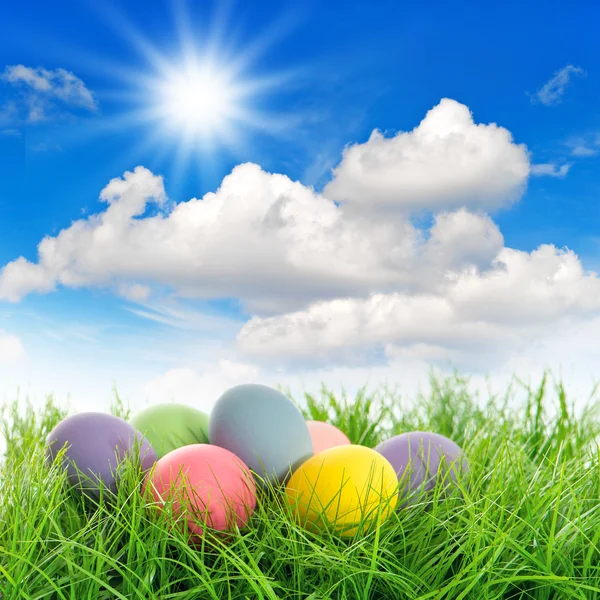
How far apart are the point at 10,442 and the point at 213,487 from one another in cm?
159

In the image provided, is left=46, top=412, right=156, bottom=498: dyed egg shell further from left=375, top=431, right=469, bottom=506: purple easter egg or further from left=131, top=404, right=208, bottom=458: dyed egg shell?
left=375, top=431, right=469, bottom=506: purple easter egg

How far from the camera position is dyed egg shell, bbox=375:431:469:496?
2586mm

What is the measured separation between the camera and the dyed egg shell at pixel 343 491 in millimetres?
2252

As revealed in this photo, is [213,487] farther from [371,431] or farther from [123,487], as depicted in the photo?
[371,431]

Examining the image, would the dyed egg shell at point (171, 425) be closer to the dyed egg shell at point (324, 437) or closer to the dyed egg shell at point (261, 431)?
the dyed egg shell at point (261, 431)

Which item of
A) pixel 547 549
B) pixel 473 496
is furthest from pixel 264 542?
pixel 547 549

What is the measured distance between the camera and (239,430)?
268cm

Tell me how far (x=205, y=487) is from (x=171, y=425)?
79cm

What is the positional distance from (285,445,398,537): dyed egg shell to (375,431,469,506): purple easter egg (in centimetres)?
19

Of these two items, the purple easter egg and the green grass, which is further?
the purple easter egg

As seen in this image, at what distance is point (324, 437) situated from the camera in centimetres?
319

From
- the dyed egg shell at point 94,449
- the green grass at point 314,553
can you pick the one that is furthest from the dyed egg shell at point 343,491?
the dyed egg shell at point 94,449

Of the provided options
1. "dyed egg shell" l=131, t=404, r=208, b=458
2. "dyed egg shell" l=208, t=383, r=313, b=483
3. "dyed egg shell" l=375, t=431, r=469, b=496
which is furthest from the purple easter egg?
"dyed egg shell" l=131, t=404, r=208, b=458

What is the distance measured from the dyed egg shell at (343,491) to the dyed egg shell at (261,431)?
7.0 inches
